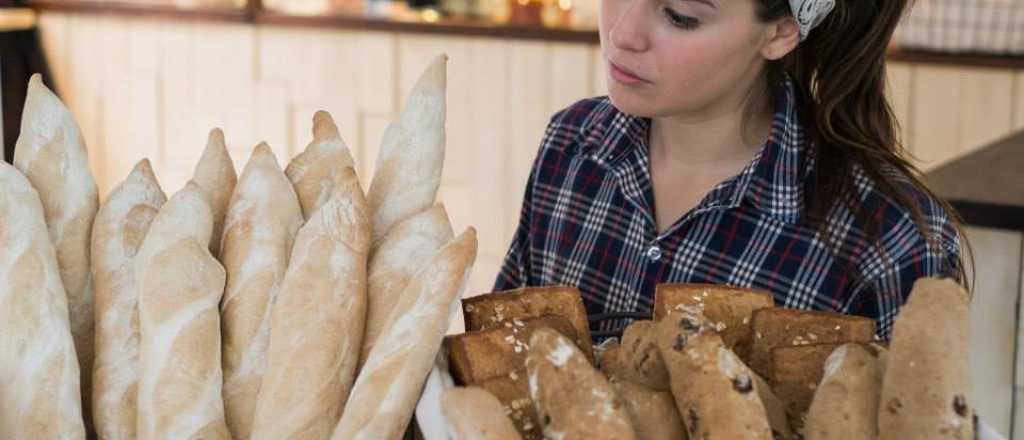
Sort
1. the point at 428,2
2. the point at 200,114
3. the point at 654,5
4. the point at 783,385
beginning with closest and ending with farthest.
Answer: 1. the point at 783,385
2. the point at 654,5
3. the point at 428,2
4. the point at 200,114

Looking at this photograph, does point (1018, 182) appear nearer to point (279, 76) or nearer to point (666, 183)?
point (666, 183)

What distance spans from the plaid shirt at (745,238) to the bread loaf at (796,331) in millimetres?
460

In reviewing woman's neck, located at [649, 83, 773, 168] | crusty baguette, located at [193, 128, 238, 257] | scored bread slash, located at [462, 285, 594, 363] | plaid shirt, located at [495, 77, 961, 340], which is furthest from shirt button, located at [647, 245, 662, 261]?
crusty baguette, located at [193, 128, 238, 257]

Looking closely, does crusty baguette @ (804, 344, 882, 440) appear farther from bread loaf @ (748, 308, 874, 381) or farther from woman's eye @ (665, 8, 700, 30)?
woman's eye @ (665, 8, 700, 30)

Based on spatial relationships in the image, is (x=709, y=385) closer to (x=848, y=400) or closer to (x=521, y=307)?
(x=848, y=400)

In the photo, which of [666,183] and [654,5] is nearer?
[654,5]

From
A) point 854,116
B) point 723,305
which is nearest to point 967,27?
point 854,116

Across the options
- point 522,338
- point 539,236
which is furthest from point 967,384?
point 539,236

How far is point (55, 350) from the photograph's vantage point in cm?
80

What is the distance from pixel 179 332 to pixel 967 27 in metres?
2.81

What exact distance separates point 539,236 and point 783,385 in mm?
859

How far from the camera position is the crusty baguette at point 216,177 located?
926mm

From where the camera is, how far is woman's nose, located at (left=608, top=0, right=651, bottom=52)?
1.25 m

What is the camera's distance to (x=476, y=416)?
664 mm
